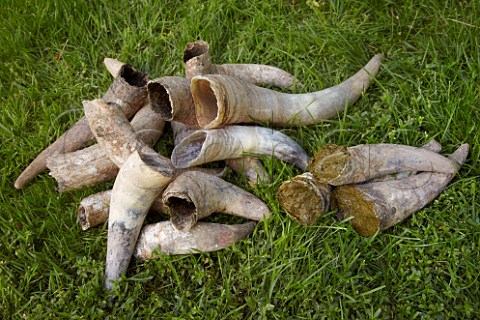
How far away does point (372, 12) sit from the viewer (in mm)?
3740

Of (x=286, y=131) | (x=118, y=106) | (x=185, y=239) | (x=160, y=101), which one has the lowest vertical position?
(x=185, y=239)

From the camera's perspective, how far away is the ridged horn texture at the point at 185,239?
2.74 meters

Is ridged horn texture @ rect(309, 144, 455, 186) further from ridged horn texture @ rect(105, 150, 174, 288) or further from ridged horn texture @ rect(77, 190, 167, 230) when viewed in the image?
ridged horn texture @ rect(77, 190, 167, 230)

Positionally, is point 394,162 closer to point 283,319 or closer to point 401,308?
point 401,308

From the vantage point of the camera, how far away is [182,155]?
2852 millimetres

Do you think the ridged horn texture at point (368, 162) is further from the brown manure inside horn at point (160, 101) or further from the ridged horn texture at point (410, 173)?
the brown manure inside horn at point (160, 101)

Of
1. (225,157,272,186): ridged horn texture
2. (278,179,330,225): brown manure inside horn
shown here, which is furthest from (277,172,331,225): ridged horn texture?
(225,157,272,186): ridged horn texture

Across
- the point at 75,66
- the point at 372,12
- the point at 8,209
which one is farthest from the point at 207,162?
the point at 372,12

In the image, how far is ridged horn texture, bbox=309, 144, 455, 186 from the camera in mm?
2660

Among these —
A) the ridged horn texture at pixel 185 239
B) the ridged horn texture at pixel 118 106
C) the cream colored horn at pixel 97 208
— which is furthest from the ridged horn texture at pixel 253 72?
the ridged horn texture at pixel 185 239

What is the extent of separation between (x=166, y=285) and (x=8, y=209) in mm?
1106

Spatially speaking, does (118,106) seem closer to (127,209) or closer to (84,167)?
(84,167)

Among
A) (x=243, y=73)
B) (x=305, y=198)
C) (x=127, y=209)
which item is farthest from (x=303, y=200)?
(x=243, y=73)

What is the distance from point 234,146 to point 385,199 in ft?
2.87
